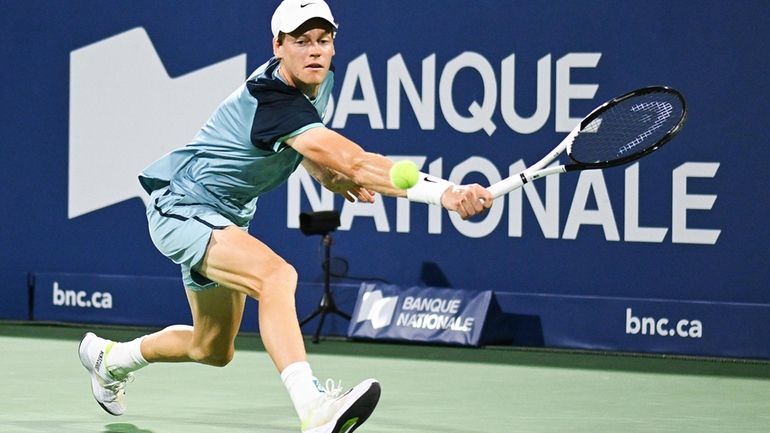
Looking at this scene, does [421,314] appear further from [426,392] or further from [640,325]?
[426,392]

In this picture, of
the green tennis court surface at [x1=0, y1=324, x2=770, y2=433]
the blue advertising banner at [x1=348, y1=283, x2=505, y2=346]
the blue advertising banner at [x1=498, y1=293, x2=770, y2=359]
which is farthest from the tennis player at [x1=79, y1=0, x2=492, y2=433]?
the blue advertising banner at [x1=498, y1=293, x2=770, y2=359]

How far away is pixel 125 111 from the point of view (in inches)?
392

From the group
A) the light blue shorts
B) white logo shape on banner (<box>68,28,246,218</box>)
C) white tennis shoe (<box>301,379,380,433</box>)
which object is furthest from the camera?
white logo shape on banner (<box>68,28,246,218</box>)

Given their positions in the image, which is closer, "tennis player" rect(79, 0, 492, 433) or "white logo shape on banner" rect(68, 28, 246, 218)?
"tennis player" rect(79, 0, 492, 433)

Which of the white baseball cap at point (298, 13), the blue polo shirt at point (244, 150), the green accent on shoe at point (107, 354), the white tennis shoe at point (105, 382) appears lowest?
the white tennis shoe at point (105, 382)

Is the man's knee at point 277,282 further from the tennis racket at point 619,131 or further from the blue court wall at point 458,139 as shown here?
the blue court wall at point 458,139

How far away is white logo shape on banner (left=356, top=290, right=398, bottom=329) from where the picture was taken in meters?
9.15

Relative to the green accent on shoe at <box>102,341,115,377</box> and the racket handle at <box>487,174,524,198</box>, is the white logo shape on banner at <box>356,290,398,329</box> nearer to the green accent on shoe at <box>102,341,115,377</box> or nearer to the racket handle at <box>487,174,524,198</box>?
the green accent on shoe at <box>102,341,115,377</box>

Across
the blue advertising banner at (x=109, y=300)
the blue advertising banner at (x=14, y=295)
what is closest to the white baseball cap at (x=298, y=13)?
the blue advertising banner at (x=109, y=300)

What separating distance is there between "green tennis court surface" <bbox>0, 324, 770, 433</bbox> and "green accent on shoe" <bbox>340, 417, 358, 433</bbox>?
3.63ft

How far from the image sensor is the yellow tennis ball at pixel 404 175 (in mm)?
4465

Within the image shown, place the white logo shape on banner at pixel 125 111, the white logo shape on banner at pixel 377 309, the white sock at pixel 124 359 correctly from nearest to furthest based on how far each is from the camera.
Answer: the white sock at pixel 124 359 → the white logo shape on banner at pixel 377 309 → the white logo shape on banner at pixel 125 111

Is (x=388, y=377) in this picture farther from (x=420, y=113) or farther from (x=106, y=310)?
(x=106, y=310)

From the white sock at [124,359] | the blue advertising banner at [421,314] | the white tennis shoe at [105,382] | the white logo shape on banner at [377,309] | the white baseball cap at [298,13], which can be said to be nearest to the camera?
the white baseball cap at [298,13]
